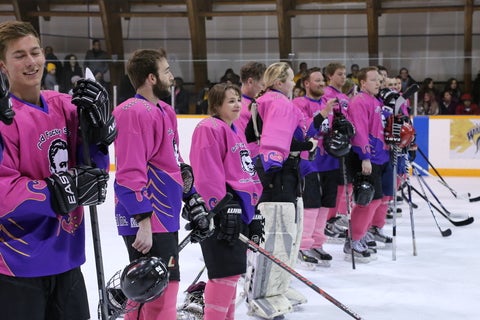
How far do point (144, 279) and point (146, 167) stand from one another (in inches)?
16.0

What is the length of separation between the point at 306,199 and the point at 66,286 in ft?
9.78

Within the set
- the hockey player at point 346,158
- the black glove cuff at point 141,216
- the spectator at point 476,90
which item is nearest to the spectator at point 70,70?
the hockey player at point 346,158

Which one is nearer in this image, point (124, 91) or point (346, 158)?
point (346, 158)

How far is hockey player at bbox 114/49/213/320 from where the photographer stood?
236 cm

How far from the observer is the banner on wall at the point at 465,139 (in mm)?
9625

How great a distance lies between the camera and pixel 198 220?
2561 millimetres

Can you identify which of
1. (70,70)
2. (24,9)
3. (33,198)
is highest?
(24,9)

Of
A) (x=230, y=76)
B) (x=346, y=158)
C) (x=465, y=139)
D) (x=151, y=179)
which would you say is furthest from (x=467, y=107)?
(x=151, y=179)

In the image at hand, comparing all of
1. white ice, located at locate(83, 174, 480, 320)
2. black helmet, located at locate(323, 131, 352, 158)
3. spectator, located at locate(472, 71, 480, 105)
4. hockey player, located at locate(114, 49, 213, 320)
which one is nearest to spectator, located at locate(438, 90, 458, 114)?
spectator, located at locate(472, 71, 480, 105)

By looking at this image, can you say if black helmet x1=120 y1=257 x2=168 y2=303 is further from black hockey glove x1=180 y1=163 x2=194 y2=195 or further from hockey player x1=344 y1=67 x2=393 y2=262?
hockey player x1=344 y1=67 x2=393 y2=262

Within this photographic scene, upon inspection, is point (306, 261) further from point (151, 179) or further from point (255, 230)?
point (151, 179)

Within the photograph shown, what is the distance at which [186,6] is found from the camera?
1365cm

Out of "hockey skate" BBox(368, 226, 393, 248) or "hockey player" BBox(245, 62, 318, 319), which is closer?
"hockey player" BBox(245, 62, 318, 319)

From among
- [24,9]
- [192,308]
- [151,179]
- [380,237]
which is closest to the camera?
[151,179]
